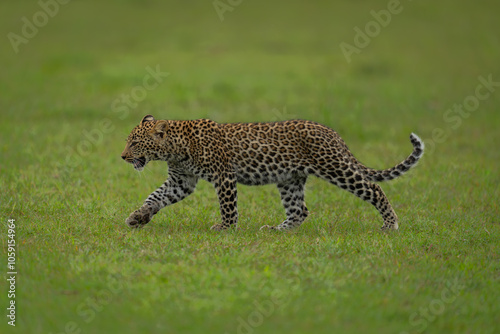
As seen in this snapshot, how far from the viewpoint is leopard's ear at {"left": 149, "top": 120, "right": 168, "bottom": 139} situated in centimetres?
1029

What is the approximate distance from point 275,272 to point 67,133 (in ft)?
30.7

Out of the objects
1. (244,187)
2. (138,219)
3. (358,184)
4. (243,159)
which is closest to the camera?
(138,219)

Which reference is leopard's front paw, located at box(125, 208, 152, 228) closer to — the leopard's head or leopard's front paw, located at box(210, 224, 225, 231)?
the leopard's head

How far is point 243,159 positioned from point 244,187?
3017 millimetres

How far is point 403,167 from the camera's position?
10.5 meters

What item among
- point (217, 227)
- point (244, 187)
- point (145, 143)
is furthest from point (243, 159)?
point (244, 187)

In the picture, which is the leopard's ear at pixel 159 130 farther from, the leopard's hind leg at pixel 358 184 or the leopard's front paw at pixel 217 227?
the leopard's hind leg at pixel 358 184

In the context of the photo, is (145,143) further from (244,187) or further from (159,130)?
(244,187)

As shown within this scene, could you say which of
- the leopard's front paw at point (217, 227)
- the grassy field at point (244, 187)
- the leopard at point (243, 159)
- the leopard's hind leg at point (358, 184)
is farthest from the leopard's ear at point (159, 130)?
the leopard's hind leg at point (358, 184)

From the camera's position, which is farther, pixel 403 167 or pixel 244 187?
pixel 244 187

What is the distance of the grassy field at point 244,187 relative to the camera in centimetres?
746

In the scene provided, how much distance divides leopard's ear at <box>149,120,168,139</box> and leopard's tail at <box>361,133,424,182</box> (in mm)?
2656

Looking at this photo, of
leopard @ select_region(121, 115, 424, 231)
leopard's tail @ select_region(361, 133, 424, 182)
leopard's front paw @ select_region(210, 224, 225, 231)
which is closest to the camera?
leopard's front paw @ select_region(210, 224, 225, 231)

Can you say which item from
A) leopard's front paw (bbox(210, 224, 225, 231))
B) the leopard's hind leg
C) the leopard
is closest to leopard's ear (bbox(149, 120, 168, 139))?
the leopard
